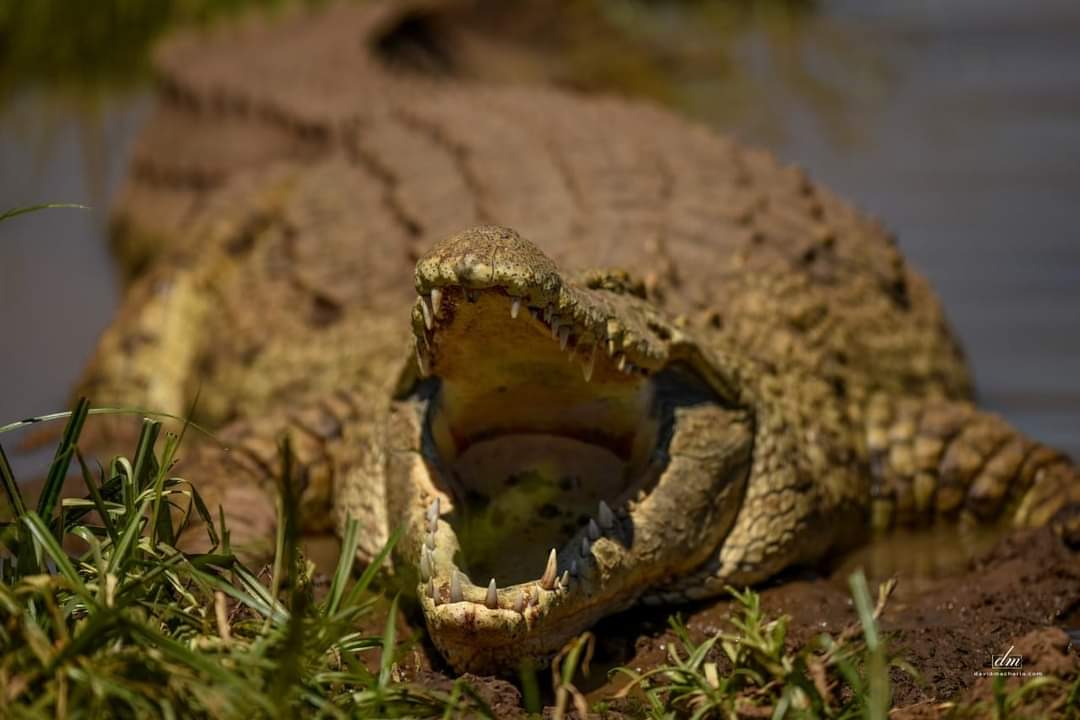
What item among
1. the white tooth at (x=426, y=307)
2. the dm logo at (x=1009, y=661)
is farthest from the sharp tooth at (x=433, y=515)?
the dm logo at (x=1009, y=661)

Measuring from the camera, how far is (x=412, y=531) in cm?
391

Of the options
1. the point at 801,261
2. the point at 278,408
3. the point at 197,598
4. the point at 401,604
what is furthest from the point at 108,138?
the point at 197,598

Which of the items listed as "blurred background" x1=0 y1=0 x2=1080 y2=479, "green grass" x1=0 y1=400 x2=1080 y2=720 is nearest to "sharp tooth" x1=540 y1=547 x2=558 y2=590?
"green grass" x1=0 y1=400 x2=1080 y2=720

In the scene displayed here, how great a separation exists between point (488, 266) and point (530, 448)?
925mm

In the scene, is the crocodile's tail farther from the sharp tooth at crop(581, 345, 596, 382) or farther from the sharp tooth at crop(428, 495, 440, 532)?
the sharp tooth at crop(428, 495, 440, 532)

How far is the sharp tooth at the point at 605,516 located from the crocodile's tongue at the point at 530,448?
0.20ft

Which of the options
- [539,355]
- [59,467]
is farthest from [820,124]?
[59,467]

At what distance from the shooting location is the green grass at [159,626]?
9.50 feet

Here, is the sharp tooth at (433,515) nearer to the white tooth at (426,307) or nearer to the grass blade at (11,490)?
the white tooth at (426,307)

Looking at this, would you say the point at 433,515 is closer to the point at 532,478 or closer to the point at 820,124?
the point at 532,478

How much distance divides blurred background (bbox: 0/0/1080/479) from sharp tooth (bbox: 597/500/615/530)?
2756 mm

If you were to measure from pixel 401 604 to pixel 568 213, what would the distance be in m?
1.61

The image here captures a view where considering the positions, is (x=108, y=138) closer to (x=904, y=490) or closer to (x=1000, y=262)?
(x=1000, y=262)

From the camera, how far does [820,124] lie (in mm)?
9461
